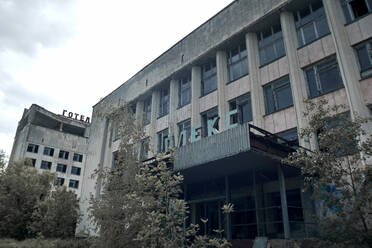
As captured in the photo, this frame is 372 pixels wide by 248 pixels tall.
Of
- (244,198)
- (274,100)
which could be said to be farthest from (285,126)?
(244,198)

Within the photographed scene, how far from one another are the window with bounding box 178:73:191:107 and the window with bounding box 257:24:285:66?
7743mm

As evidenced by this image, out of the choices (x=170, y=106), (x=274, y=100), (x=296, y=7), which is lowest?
(x=274, y=100)

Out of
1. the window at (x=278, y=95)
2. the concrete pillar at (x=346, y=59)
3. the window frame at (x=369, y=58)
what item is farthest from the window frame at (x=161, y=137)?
the window frame at (x=369, y=58)

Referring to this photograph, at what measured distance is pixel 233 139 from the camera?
13477mm

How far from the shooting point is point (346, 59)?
16109 millimetres

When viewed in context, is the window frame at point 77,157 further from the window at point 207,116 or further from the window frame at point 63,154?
the window at point 207,116

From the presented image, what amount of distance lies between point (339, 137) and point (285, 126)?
845cm

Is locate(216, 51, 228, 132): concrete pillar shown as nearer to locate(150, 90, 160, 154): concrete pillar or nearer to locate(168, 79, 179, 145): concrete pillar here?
locate(168, 79, 179, 145): concrete pillar

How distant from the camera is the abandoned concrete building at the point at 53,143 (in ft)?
A: 209

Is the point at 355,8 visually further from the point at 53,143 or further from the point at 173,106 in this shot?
the point at 53,143

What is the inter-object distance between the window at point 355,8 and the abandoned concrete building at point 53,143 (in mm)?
62798

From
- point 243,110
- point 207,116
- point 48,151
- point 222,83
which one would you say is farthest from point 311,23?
point 48,151

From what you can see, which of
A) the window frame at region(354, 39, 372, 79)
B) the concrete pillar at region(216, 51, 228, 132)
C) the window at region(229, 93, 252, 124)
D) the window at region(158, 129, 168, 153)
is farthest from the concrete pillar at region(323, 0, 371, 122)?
the window at region(158, 129, 168, 153)

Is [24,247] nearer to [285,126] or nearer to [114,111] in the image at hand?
[114,111]
